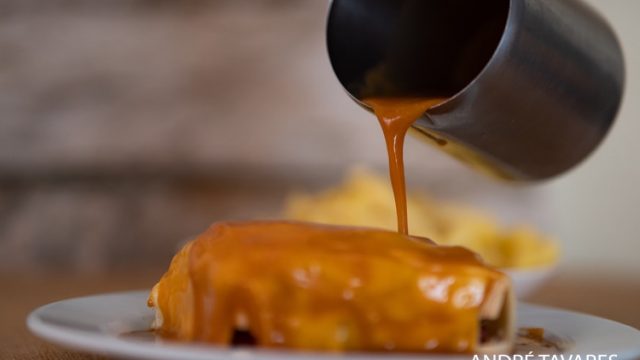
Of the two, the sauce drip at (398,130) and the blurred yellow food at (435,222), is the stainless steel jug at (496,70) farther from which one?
the blurred yellow food at (435,222)

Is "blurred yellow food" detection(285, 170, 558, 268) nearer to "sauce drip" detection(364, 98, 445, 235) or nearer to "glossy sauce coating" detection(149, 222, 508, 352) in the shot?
"sauce drip" detection(364, 98, 445, 235)

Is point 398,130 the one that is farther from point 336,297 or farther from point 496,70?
point 336,297

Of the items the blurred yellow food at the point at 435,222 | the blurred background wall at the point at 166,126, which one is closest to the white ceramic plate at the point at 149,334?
the blurred yellow food at the point at 435,222

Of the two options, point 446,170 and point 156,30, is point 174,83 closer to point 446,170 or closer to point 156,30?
point 156,30

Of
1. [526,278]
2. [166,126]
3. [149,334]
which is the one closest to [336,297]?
[149,334]

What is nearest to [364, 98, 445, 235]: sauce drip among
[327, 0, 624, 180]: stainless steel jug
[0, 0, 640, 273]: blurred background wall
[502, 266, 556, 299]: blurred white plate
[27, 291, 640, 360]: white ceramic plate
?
[327, 0, 624, 180]: stainless steel jug

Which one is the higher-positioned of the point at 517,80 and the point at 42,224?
the point at 517,80

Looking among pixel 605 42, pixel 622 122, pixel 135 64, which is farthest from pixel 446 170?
pixel 605 42
